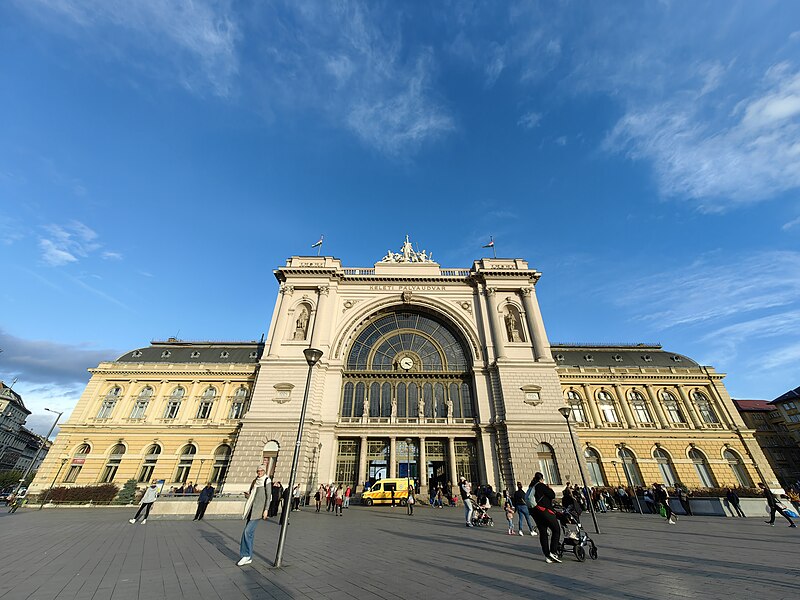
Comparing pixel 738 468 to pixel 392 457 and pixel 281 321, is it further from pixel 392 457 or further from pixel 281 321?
pixel 281 321

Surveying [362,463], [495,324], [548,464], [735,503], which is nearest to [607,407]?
[548,464]

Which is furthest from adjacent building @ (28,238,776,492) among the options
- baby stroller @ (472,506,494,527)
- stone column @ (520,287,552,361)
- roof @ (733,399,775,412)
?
roof @ (733,399,775,412)

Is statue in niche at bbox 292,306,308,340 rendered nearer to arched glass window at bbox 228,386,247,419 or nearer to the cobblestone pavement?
arched glass window at bbox 228,386,247,419

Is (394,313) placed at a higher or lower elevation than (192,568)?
higher

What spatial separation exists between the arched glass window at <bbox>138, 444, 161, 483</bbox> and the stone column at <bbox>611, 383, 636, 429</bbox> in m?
48.4

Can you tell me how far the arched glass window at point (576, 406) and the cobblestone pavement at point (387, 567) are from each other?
23585mm

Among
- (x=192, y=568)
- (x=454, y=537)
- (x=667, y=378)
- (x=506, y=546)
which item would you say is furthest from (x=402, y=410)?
(x=667, y=378)

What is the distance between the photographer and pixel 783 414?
49.4m

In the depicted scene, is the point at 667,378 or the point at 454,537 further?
the point at 667,378

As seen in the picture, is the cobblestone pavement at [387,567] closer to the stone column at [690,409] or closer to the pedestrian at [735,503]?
the pedestrian at [735,503]

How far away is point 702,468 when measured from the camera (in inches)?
1288

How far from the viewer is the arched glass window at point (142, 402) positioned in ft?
114

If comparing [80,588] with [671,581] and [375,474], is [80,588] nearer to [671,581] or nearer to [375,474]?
[671,581]

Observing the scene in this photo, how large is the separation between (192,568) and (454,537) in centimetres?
846
